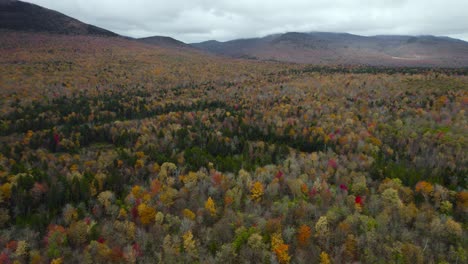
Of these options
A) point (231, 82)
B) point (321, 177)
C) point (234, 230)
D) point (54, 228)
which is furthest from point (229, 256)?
point (231, 82)

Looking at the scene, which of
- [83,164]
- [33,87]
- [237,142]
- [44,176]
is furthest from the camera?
[33,87]

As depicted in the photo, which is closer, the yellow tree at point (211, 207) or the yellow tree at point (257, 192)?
the yellow tree at point (211, 207)

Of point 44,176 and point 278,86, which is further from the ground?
point 278,86

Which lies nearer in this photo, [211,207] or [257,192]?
[211,207]

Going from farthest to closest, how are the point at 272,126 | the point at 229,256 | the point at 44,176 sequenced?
1. the point at 272,126
2. the point at 44,176
3. the point at 229,256

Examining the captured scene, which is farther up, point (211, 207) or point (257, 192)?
point (257, 192)

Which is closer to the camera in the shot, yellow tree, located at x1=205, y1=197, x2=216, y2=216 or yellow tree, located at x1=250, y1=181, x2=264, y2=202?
yellow tree, located at x1=205, y1=197, x2=216, y2=216

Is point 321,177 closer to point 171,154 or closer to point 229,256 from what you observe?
point 229,256

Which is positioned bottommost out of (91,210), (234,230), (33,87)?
(91,210)

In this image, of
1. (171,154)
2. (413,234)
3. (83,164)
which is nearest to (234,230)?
(413,234)

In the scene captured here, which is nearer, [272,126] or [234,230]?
[234,230]
